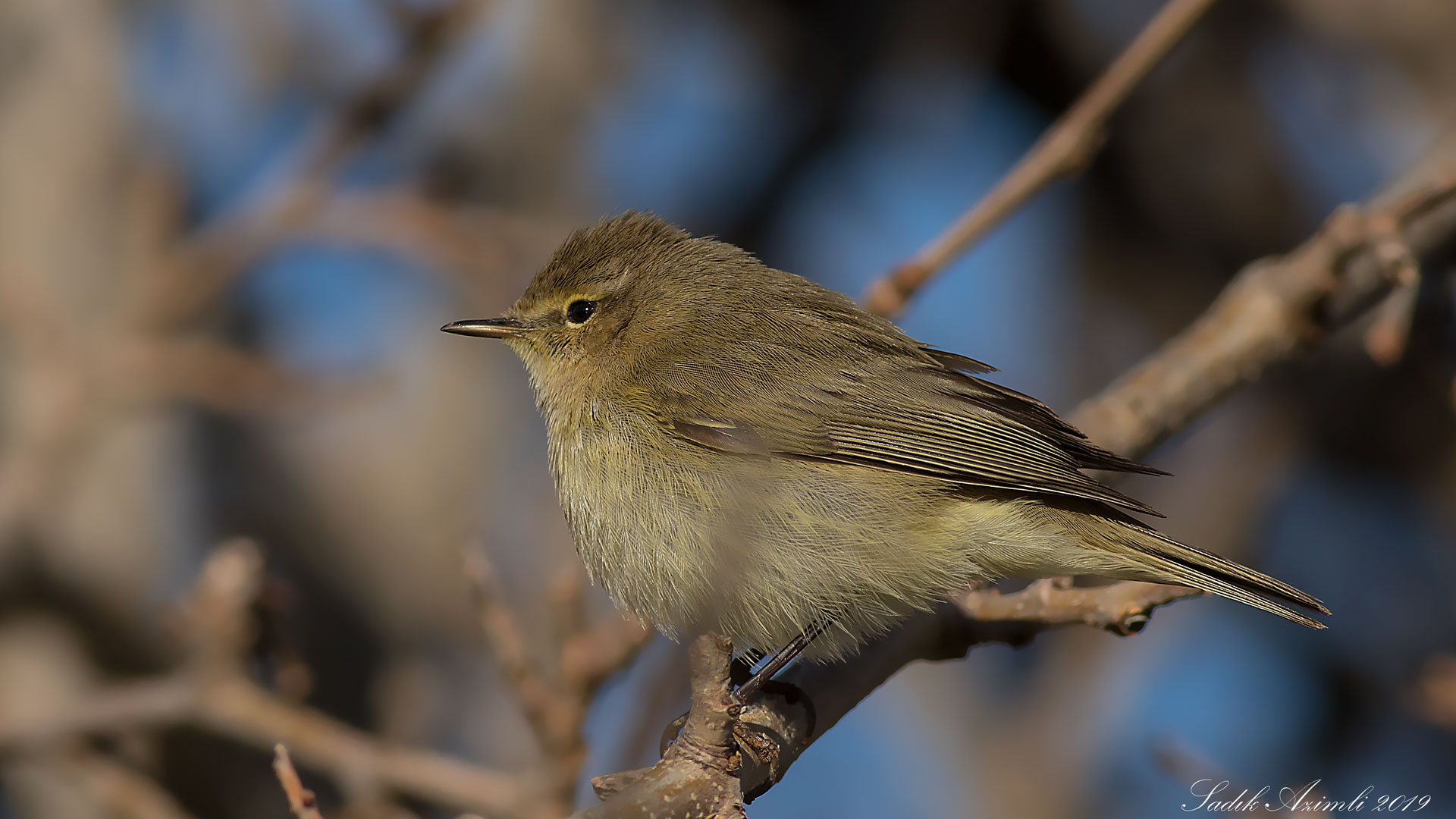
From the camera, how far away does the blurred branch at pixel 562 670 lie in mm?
2826

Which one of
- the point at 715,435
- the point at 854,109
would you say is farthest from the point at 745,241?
the point at 715,435

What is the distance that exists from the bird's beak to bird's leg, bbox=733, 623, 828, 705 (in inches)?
52.6

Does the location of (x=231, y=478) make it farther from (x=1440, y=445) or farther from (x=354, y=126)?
(x=1440, y=445)

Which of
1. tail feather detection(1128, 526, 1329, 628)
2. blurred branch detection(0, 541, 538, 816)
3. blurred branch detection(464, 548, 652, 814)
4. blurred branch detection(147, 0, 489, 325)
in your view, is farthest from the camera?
blurred branch detection(147, 0, 489, 325)

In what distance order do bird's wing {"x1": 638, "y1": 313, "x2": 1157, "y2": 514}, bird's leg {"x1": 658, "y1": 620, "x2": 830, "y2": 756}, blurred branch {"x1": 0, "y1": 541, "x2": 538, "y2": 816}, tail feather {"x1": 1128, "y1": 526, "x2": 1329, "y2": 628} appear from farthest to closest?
blurred branch {"x1": 0, "y1": 541, "x2": 538, "y2": 816}, bird's wing {"x1": 638, "y1": 313, "x2": 1157, "y2": 514}, bird's leg {"x1": 658, "y1": 620, "x2": 830, "y2": 756}, tail feather {"x1": 1128, "y1": 526, "x2": 1329, "y2": 628}

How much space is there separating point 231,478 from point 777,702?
4365 mm

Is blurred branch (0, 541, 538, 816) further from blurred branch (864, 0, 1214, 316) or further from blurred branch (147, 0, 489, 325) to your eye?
blurred branch (864, 0, 1214, 316)

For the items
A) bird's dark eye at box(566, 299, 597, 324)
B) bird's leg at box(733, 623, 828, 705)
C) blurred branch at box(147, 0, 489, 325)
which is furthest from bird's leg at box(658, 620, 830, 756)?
blurred branch at box(147, 0, 489, 325)

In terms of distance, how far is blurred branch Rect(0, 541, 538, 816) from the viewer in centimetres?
329

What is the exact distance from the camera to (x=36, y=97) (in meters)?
5.85

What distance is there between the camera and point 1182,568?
114 inches

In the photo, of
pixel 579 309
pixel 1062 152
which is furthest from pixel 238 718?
pixel 1062 152

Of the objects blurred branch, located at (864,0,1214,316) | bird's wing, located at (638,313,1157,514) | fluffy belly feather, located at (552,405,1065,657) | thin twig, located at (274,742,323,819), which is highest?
blurred branch, located at (864,0,1214,316)

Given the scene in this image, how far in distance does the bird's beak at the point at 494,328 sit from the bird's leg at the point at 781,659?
1.34 metres
